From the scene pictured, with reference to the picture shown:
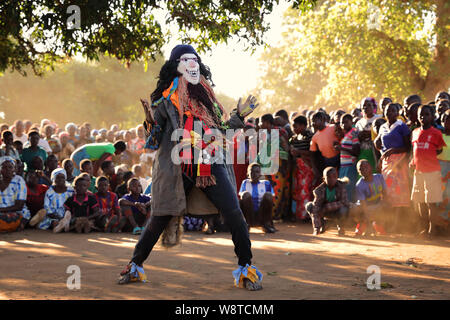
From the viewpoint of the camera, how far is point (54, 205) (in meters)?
9.88

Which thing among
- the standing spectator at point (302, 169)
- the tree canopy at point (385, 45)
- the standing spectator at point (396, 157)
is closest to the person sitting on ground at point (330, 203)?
the standing spectator at point (396, 157)

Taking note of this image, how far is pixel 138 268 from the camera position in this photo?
16.9 ft

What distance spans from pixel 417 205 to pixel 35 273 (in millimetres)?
5470

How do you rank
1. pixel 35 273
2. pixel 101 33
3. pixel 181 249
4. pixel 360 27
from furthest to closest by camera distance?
pixel 360 27 < pixel 101 33 < pixel 181 249 < pixel 35 273

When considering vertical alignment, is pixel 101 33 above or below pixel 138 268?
above

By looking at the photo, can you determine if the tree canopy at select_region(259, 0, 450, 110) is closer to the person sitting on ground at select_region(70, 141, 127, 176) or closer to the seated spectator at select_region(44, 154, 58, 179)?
the person sitting on ground at select_region(70, 141, 127, 176)

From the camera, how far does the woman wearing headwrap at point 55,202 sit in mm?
9805

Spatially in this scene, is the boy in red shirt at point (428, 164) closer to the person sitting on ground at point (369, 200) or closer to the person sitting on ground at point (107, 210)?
the person sitting on ground at point (369, 200)

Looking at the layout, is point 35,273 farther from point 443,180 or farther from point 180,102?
point 443,180

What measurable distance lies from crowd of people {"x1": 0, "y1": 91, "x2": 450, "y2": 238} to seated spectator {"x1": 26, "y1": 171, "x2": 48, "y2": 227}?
0.02 metres

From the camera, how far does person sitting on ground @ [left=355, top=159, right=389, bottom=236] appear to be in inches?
343

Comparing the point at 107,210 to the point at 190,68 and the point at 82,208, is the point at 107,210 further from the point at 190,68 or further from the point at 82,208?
the point at 190,68

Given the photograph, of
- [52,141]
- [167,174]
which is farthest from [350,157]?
[52,141]
